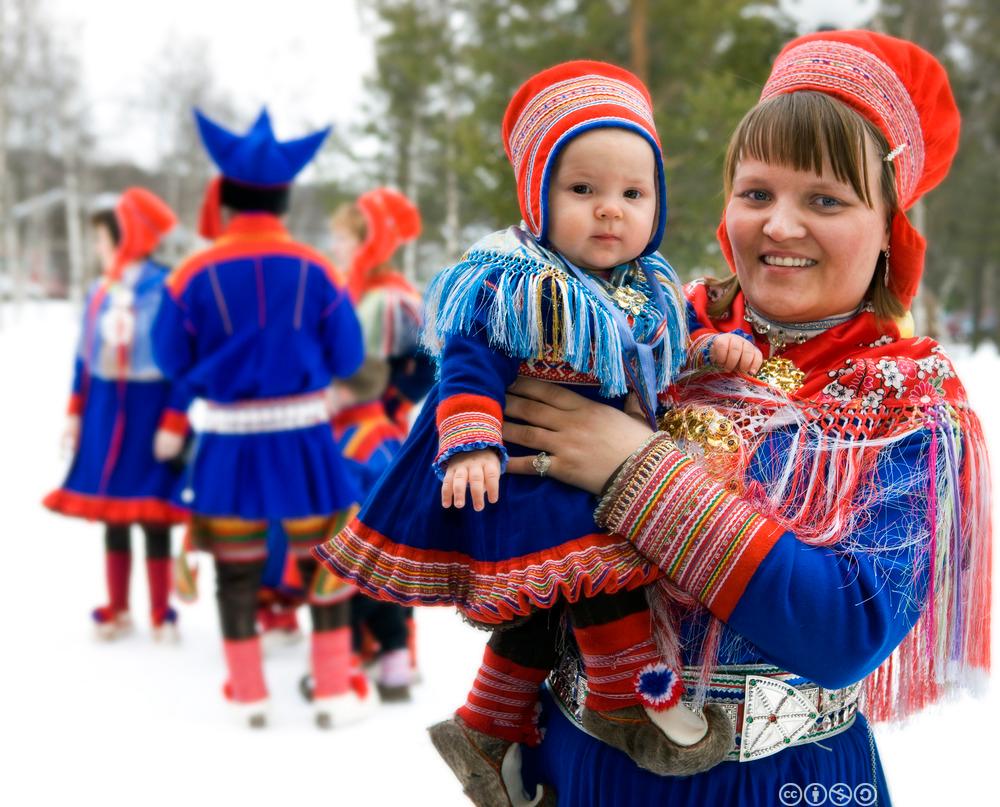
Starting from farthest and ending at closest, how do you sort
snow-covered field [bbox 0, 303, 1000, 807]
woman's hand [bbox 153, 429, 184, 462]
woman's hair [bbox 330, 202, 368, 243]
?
woman's hair [bbox 330, 202, 368, 243]
woman's hand [bbox 153, 429, 184, 462]
snow-covered field [bbox 0, 303, 1000, 807]

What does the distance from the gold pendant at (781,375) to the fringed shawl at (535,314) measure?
15 cm

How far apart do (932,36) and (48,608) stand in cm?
1557

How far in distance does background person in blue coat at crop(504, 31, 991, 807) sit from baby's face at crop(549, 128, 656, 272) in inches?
6.2

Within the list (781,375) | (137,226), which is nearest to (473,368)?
(781,375)

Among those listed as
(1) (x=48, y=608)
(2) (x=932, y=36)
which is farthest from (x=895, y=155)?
(2) (x=932, y=36)

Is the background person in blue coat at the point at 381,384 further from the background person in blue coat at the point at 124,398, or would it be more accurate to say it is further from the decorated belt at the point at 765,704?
the decorated belt at the point at 765,704

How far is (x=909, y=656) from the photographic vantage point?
1.43 metres

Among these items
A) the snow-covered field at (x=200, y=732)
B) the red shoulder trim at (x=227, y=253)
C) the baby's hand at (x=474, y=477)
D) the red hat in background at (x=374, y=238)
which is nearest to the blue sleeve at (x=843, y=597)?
the baby's hand at (x=474, y=477)

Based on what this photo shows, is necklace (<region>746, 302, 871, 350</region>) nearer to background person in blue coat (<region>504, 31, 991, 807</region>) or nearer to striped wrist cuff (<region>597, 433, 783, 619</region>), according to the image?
background person in blue coat (<region>504, 31, 991, 807</region>)

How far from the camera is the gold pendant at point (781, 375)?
143 cm

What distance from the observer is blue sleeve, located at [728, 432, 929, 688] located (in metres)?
1.16

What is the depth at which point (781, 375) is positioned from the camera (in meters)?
1.45

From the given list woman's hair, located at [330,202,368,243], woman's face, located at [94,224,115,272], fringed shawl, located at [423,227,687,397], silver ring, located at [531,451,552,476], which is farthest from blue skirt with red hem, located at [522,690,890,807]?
woman's face, located at [94,224,115,272]

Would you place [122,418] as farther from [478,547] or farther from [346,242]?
[478,547]
